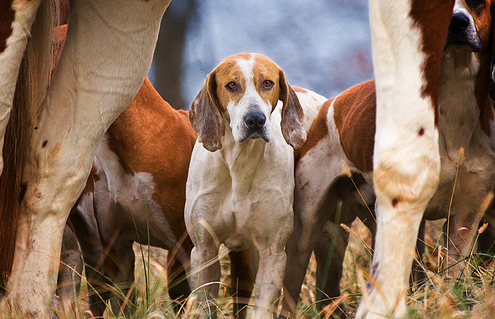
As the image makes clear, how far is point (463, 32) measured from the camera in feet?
9.39

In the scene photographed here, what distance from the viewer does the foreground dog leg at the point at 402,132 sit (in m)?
1.82

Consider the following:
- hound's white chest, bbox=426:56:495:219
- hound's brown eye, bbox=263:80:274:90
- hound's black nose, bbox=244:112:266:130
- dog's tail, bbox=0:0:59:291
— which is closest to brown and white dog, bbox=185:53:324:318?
hound's brown eye, bbox=263:80:274:90

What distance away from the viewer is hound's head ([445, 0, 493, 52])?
112 inches

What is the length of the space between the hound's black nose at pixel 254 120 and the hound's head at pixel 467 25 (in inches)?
35.1

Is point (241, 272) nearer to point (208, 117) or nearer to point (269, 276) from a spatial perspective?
point (269, 276)

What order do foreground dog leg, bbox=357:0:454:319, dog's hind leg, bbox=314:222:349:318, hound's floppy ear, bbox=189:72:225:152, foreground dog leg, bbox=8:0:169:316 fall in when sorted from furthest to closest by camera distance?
dog's hind leg, bbox=314:222:349:318 → hound's floppy ear, bbox=189:72:225:152 → foreground dog leg, bbox=8:0:169:316 → foreground dog leg, bbox=357:0:454:319

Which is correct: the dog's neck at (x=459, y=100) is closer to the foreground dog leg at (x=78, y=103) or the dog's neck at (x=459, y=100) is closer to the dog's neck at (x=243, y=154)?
the dog's neck at (x=243, y=154)

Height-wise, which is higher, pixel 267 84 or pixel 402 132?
pixel 402 132

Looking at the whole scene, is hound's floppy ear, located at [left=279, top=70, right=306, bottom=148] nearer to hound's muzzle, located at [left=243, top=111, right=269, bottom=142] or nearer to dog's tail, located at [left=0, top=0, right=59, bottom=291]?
hound's muzzle, located at [left=243, top=111, right=269, bottom=142]

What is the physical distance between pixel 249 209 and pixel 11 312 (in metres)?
1.56

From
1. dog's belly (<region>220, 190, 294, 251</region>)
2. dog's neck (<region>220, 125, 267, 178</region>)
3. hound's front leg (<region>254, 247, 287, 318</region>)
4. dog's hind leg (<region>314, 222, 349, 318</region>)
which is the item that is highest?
dog's neck (<region>220, 125, 267, 178</region>)

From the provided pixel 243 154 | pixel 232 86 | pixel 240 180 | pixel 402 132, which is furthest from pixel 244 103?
pixel 402 132

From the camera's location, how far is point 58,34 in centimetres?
266

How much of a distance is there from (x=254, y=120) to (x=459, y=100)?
0.95 m
